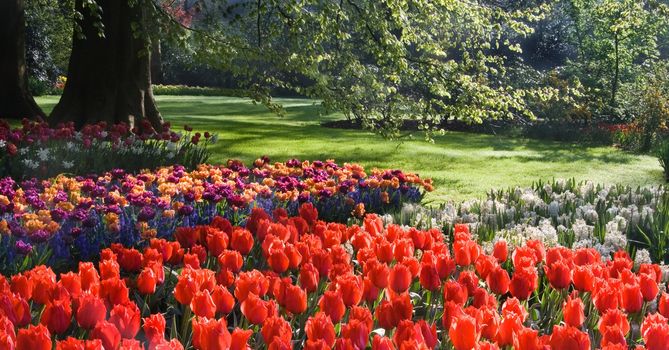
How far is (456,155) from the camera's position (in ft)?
52.4

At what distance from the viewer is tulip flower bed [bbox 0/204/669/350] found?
2.26 m

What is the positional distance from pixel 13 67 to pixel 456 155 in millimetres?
9543

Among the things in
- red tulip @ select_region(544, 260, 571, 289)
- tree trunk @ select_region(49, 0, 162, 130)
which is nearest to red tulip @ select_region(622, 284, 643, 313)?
red tulip @ select_region(544, 260, 571, 289)

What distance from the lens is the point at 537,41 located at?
117 feet

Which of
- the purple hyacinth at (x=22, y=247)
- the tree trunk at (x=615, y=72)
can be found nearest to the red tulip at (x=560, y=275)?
the purple hyacinth at (x=22, y=247)

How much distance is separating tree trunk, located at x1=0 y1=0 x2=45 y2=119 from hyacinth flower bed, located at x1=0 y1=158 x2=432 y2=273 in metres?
9.22

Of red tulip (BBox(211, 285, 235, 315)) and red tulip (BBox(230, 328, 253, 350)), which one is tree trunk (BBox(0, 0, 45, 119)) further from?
red tulip (BBox(230, 328, 253, 350))

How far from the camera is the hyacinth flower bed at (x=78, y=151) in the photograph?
8492mm

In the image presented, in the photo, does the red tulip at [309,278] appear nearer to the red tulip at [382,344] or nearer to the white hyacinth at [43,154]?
the red tulip at [382,344]

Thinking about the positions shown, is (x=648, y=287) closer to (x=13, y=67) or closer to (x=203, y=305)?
(x=203, y=305)

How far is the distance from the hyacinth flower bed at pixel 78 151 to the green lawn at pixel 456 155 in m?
3.66

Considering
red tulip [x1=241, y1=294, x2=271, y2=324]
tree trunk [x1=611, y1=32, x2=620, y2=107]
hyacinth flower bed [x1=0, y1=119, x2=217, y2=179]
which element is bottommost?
hyacinth flower bed [x1=0, y1=119, x2=217, y2=179]

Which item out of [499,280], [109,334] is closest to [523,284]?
[499,280]

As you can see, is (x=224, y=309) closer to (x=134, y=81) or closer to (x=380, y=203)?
(x=380, y=203)
